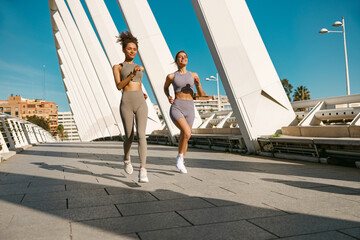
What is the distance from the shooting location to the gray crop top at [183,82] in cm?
505

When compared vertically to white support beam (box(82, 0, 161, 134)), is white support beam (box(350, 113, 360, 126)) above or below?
below

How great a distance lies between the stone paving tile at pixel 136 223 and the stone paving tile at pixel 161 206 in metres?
0.16

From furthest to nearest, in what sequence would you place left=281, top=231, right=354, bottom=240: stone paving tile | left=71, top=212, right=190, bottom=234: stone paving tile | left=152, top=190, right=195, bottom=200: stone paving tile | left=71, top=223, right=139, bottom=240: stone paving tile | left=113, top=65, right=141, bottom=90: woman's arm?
left=113, top=65, right=141, bottom=90: woman's arm, left=152, top=190, right=195, bottom=200: stone paving tile, left=71, top=212, right=190, bottom=234: stone paving tile, left=71, top=223, right=139, bottom=240: stone paving tile, left=281, top=231, right=354, bottom=240: stone paving tile

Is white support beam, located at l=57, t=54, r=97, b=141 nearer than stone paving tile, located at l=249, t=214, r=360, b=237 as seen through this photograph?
No

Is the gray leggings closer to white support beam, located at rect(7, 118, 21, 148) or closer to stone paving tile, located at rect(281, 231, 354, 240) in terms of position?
stone paving tile, located at rect(281, 231, 354, 240)

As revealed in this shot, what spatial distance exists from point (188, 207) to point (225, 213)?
0.38m

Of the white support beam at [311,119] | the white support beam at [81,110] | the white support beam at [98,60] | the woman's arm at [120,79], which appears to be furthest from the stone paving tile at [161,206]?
the white support beam at [81,110]

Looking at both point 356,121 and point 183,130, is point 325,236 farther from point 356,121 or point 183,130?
point 356,121

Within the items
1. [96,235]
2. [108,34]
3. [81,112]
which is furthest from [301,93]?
[96,235]

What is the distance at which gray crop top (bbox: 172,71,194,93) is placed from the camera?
5055 millimetres

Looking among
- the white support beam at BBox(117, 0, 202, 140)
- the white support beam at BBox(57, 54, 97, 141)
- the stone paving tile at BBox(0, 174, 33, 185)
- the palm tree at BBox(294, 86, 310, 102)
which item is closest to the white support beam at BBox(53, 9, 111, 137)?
the white support beam at BBox(57, 54, 97, 141)

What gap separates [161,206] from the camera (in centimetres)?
292

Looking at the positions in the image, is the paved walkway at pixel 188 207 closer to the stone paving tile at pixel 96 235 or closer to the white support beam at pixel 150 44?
the stone paving tile at pixel 96 235

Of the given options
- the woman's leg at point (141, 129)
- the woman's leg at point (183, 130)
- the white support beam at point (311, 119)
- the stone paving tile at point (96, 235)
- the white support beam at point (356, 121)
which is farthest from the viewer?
the white support beam at point (311, 119)
